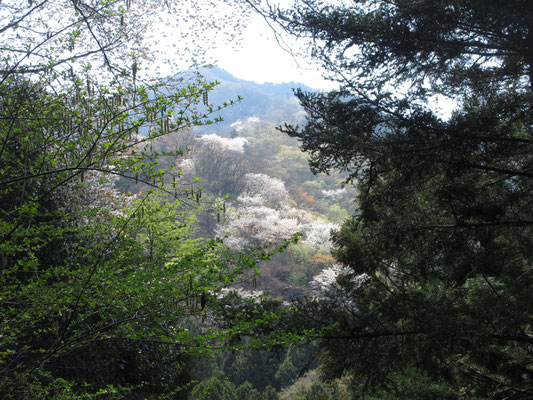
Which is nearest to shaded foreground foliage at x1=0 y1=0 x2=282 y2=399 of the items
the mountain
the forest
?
the forest

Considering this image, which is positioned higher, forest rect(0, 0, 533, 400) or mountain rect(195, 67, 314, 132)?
mountain rect(195, 67, 314, 132)

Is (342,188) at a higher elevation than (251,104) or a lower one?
lower

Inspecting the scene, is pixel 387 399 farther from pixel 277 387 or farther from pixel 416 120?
pixel 277 387

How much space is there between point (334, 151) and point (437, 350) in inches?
100

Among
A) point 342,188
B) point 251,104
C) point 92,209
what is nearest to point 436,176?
point 342,188

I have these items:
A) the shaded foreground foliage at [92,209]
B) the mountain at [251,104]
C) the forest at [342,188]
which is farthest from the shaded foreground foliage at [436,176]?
the mountain at [251,104]

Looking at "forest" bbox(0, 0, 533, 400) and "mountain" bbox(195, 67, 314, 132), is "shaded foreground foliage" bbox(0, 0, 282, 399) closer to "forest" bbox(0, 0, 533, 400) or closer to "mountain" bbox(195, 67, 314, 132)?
"forest" bbox(0, 0, 533, 400)

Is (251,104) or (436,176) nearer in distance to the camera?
(436,176)

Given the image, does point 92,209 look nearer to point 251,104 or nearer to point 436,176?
point 436,176

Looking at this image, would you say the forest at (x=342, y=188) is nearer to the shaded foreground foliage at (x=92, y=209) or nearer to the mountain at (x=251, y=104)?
the shaded foreground foliage at (x=92, y=209)

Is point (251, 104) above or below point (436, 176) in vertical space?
above

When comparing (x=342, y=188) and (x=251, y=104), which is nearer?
(x=342, y=188)

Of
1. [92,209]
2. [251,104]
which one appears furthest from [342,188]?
[251,104]

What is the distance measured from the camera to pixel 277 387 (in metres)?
17.4
